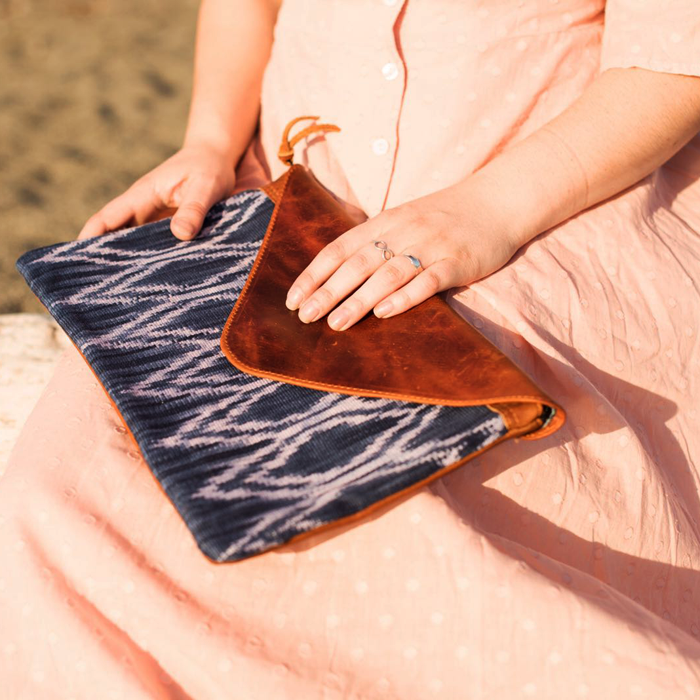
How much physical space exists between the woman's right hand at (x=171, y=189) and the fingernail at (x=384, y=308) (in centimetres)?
46

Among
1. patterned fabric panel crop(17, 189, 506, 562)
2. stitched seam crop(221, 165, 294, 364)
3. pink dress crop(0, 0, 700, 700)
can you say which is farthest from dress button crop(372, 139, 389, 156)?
patterned fabric panel crop(17, 189, 506, 562)

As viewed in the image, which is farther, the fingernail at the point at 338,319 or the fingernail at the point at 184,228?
the fingernail at the point at 184,228

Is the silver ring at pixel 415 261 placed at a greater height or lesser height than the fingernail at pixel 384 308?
greater

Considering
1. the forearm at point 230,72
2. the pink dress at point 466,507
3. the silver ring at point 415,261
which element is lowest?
the pink dress at point 466,507

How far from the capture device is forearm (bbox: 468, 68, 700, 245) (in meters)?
1.07

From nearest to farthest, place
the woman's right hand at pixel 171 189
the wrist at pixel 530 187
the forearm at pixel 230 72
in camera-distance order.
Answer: the wrist at pixel 530 187 → the woman's right hand at pixel 171 189 → the forearm at pixel 230 72

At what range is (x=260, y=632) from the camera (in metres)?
0.79

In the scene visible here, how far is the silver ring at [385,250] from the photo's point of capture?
1012mm

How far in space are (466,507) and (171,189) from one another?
32.6 inches

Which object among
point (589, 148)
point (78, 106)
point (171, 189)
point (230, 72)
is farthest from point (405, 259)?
point (78, 106)

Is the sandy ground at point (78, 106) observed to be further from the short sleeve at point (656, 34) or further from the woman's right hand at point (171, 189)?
the short sleeve at point (656, 34)

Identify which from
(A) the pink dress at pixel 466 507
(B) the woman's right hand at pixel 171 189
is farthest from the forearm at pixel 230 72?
(A) the pink dress at pixel 466 507

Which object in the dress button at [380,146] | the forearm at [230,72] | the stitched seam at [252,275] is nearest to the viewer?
the stitched seam at [252,275]

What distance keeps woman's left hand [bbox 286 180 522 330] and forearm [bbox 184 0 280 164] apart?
52cm
